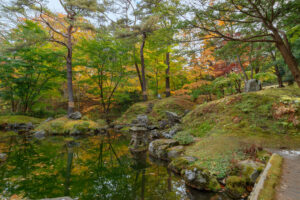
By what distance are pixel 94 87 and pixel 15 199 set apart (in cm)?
1279

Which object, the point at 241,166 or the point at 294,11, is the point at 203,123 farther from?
the point at 294,11

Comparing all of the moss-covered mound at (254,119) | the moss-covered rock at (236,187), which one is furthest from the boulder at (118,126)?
the moss-covered rock at (236,187)

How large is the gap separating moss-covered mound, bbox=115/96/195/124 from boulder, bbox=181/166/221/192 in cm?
920

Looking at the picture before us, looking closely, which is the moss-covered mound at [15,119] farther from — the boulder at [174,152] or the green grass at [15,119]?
the boulder at [174,152]

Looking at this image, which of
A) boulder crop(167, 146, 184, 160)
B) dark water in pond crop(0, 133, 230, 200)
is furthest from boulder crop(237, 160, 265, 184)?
boulder crop(167, 146, 184, 160)

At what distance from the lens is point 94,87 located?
15.0 meters

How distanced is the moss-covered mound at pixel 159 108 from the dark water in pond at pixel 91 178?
25.6 ft

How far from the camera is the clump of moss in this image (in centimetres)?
204

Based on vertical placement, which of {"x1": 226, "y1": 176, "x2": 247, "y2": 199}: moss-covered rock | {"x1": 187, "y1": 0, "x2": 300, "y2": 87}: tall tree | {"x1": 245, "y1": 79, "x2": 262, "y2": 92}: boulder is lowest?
{"x1": 226, "y1": 176, "x2": 247, "y2": 199}: moss-covered rock

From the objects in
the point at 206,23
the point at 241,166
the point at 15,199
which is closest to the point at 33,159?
the point at 15,199

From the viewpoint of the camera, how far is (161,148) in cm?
571

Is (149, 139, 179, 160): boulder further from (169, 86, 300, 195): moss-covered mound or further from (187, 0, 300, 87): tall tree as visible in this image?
(187, 0, 300, 87): tall tree

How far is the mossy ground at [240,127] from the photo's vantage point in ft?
14.4

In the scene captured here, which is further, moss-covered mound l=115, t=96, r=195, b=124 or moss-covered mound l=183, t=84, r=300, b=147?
moss-covered mound l=115, t=96, r=195, b=124
